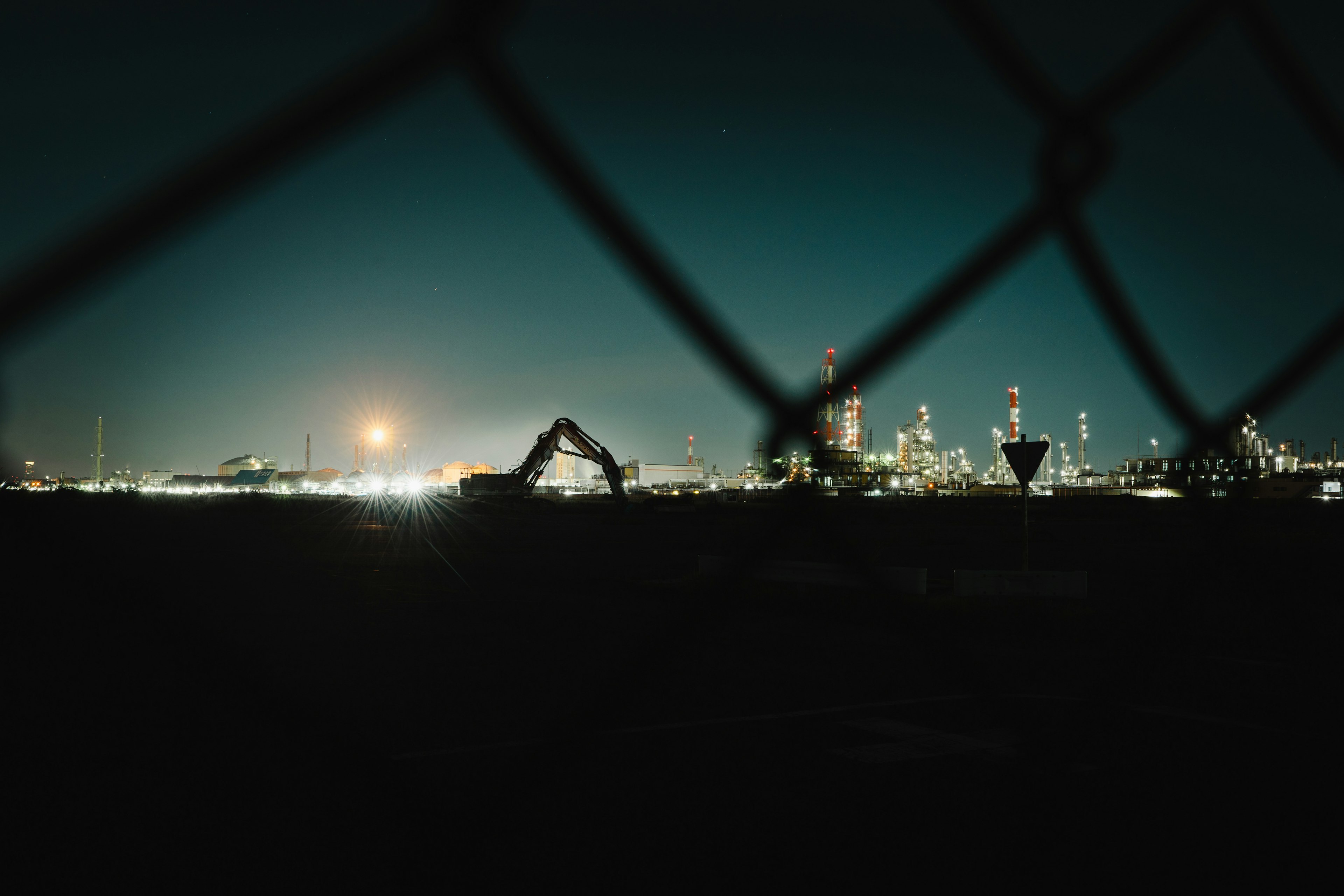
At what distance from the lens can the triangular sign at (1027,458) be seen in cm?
1268

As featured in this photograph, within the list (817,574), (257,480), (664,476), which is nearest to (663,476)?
(664,476)

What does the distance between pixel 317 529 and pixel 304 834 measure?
34.2 metres

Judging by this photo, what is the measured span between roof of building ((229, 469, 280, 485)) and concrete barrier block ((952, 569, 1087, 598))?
151579 millimetres

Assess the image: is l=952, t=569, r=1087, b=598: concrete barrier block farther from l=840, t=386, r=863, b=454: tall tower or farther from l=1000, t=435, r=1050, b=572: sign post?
l=840, t=386, r=863, b=454: tall tower

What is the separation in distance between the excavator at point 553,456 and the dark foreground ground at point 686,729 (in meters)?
41.0

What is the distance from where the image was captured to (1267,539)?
93.2ft

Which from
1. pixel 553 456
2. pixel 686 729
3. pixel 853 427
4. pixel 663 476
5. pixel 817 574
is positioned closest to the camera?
pixel 853 427

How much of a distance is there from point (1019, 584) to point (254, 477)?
163m

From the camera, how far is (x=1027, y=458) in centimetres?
1278

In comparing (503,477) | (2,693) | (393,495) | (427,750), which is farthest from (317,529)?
(393,495)

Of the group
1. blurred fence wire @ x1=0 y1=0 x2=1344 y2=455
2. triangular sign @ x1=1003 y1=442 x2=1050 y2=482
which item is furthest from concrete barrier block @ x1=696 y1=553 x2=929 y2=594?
blurred fence wire @ x1=0 y1=0 x2=1344 y2=455

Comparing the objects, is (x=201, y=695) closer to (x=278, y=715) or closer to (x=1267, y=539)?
(x=278, y=715)

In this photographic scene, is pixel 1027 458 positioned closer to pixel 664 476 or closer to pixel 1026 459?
pixel 1026 459

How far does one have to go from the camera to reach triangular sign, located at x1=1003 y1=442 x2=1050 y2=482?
12.7m
